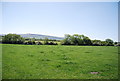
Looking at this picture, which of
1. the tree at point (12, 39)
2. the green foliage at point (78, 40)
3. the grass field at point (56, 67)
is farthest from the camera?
the green foliage at point (78, 40)

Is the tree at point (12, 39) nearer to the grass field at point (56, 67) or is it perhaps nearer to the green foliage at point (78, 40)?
the green foliage at point (78, 40)

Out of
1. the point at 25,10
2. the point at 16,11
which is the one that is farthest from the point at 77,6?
the point at 16,11

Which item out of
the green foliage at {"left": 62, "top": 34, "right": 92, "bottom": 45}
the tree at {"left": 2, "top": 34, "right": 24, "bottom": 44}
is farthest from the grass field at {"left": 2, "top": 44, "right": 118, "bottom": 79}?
the green foliage at {"left": 62, "top": 34, "right": 92, "bottom": 45}

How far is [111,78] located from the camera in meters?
7.10

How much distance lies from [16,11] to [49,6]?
347 cm

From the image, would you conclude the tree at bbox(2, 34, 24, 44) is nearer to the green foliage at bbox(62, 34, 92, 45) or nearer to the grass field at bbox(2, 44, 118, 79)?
the green foliage at bbox(62, 34, 92, 45)

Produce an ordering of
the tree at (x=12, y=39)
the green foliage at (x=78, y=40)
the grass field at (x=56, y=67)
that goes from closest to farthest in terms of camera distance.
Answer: the grass field at (x=56, y=67)
the tree at (x=12, y=39)
the green foliage at (x=78, y=40)

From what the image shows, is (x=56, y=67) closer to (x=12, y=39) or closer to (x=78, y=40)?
(x=78, y=40)

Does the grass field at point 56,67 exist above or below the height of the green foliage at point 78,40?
below

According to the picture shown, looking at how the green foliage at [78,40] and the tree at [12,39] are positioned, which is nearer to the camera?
the tree at [12,39]

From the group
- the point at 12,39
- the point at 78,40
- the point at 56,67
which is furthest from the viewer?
the point at 78,40

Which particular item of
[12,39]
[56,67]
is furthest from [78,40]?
[56,67]

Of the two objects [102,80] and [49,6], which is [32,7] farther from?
[102,80]

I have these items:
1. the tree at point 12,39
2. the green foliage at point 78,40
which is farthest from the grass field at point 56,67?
the green foliage at point 78,40
